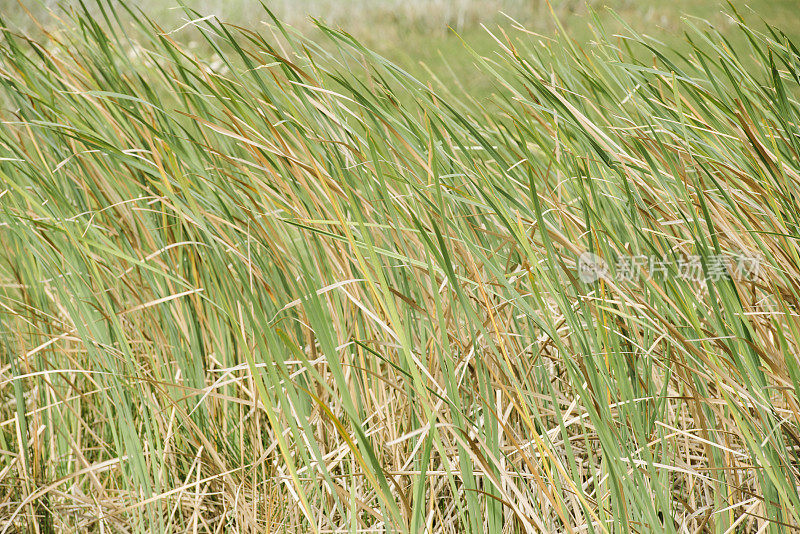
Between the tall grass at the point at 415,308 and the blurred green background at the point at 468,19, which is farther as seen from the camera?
the blurred green background at the point at 468,19

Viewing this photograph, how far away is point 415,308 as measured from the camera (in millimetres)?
710

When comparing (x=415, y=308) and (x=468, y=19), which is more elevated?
(x=468, y=19)

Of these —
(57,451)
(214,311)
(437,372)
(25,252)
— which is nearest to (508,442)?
(437,372)

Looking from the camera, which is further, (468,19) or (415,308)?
(468,19)

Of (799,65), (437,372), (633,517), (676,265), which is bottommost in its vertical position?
(633,517)

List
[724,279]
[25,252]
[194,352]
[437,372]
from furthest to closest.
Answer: [25,252]
[194,352]
[437,372]
[724,279]

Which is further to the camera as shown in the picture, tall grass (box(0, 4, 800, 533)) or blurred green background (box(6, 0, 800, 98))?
blurred green background (box(6, 0, 800, 98))

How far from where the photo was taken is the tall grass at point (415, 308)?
0.64 meters

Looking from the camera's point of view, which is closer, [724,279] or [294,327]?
[724,279]

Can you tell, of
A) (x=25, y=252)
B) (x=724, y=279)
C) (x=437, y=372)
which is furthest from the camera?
(x=25, y=252)

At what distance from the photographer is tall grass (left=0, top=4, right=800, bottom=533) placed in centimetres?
64

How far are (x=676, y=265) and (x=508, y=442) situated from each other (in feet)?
0.93

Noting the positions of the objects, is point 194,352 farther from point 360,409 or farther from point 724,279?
point 724,279

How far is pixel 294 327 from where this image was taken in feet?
3.01
